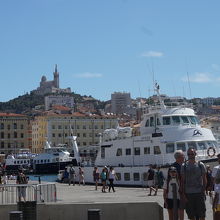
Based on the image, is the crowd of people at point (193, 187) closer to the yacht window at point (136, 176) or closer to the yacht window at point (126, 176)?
the yacht window at point (136, 176)

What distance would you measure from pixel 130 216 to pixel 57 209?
169 cm

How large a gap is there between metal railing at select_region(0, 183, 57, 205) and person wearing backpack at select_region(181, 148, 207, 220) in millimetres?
6965

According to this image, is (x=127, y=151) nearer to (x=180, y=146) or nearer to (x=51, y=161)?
(x=180, y=146)

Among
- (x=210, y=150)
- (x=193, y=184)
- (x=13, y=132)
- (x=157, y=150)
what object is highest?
(x=13, y=132)

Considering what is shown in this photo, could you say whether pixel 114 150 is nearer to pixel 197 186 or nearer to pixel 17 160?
pixel 197 186

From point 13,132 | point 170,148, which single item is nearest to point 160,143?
point 170,148

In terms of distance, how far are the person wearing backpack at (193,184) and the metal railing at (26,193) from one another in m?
6.97

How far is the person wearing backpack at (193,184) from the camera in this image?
1059 cm

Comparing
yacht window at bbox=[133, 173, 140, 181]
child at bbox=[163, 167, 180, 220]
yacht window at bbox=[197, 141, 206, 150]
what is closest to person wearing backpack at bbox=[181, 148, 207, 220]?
child at bbox=[163, 167, 180, 220]

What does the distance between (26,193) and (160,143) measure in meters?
18.1

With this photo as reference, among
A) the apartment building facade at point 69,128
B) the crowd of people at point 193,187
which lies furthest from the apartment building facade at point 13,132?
the crowd of people at point 193,187

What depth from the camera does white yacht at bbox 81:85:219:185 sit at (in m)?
34.4

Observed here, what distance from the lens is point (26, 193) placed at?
1745 cm

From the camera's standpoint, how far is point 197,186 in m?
10.6
